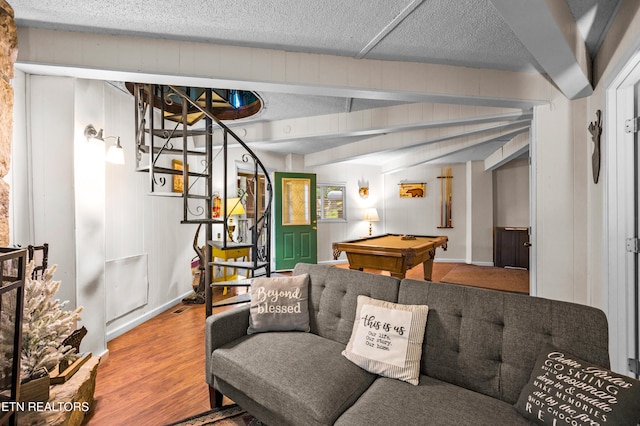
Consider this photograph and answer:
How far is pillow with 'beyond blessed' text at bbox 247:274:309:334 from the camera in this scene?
2.13m

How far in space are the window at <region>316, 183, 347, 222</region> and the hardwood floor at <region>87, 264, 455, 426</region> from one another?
417 centimetres

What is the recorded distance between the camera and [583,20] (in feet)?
6.60

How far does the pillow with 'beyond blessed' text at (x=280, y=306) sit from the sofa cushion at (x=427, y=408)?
0.75 metres

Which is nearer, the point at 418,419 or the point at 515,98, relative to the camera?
the point at 418,419

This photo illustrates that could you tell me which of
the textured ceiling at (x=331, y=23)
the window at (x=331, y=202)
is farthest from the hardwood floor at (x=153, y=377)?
the window at (x=331, y=202)

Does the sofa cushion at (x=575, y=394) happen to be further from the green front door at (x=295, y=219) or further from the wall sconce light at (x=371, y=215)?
the wall sconce light at (x=371, y=215)

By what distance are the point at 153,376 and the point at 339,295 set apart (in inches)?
64.2

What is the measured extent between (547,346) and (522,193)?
21.3ft

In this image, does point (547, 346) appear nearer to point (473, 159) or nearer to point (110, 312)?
point (110, 312)

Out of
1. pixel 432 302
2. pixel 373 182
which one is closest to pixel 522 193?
pixel 373 182

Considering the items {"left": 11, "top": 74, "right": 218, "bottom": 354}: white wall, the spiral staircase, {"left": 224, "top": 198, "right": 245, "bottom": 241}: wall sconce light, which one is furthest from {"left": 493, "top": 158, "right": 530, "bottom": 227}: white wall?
{"left": 11, "top": 74, "right": 218, "bottom": 354}: white wall

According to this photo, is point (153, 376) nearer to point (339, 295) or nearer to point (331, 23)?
point (339, 295)

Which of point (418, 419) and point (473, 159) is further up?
point (473, 159)

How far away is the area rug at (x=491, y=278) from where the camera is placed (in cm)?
513
